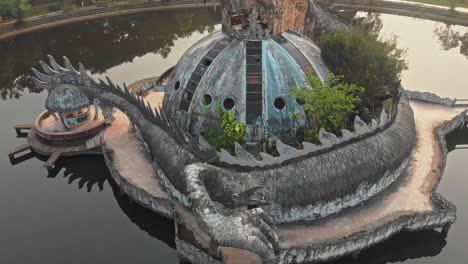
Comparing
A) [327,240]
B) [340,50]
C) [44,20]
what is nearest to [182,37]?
[44,20]

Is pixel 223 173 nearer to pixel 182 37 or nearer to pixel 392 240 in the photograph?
pixel 392 240

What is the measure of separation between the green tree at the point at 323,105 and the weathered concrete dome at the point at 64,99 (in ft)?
84.5

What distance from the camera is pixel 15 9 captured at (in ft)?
283

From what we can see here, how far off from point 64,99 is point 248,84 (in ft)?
74.1

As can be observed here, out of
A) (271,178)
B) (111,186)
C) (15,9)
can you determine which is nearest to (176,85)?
(111,186)

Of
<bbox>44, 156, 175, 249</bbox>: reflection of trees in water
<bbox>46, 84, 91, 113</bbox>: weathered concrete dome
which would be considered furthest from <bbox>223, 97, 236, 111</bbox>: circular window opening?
<bbox>46, 84, 91, 113</bbox>: weathered concrete dome

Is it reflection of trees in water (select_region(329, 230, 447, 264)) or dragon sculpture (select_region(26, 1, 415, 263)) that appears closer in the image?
dragon sculpture (select_region(26, 1, 415, 263))

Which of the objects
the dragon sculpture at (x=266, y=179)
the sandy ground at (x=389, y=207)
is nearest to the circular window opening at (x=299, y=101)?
the dragon sculpture at (x=266, y=179)

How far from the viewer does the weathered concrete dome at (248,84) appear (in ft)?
140

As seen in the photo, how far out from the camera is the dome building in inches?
1677

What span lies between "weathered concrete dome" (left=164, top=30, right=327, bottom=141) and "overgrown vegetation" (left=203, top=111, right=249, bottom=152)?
1.41 m

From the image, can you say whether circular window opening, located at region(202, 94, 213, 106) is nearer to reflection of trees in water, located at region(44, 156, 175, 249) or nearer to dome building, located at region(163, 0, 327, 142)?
dome building, located at region(163, 0, 327, 142)

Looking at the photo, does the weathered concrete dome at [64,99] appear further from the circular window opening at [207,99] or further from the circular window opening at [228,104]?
the circular window opening at [228,104]

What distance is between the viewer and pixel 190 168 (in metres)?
34.9
